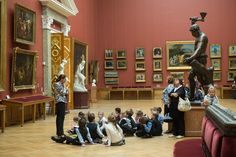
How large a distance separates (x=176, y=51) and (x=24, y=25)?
1483 centimetres

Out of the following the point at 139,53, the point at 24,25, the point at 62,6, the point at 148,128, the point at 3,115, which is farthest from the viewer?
the point at 139,53

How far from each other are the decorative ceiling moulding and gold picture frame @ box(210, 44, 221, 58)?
11.2m

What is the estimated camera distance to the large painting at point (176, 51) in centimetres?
2627

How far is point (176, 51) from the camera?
26453 millimetres

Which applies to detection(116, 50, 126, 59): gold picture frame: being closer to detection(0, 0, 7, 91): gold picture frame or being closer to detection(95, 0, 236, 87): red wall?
detection(95, 0, 236, 87): red wall

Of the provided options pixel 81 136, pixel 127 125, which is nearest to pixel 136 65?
pixel 127 125

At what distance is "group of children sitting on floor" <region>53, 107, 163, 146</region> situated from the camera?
8.68 m

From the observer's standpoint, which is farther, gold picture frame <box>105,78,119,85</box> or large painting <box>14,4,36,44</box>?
gold picture frame <box>105,78,119,85</box>

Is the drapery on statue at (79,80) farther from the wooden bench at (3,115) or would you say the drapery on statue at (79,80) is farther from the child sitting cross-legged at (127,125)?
the child sitting cross-legged at (127,125)

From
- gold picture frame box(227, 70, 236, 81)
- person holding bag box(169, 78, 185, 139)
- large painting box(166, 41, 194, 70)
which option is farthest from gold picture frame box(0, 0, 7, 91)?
gold picture frame box(227, 70, 236, 81)

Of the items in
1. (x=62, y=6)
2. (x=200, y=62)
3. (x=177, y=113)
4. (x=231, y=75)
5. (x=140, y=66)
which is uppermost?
(x=62, y=6)

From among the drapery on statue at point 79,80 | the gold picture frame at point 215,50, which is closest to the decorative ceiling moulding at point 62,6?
the drapery on statue at point 79,80

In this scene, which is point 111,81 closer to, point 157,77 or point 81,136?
point 157,77

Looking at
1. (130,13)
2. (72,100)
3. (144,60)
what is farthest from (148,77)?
(72,100)
